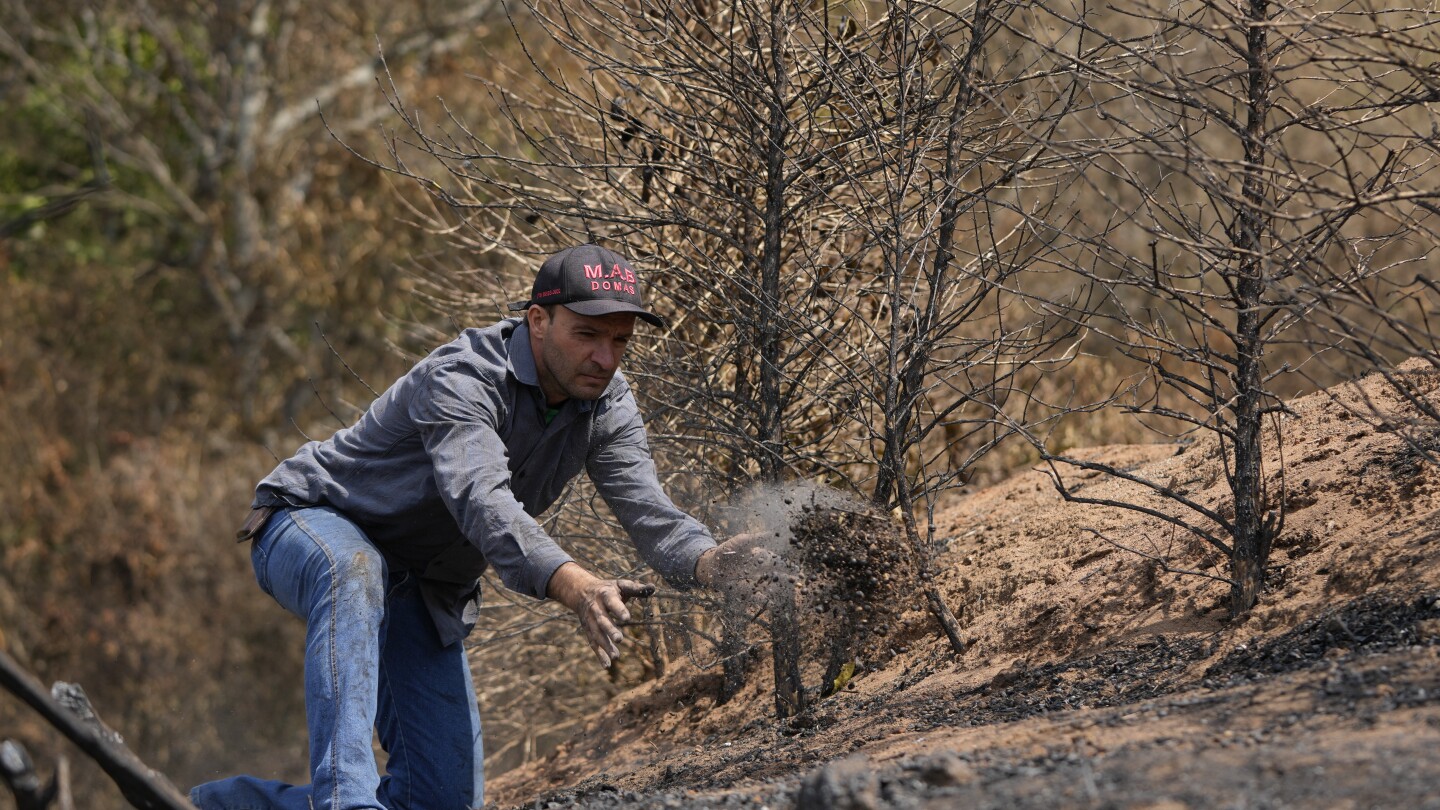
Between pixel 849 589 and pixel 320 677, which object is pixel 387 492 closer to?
pixel 320 677

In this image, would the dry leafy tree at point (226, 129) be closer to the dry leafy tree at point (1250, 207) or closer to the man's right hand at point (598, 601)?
the dry leafy tree at point (1250, 207)

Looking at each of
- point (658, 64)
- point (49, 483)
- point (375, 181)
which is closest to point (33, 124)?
point (375, 181)

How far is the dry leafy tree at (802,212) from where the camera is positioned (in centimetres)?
507

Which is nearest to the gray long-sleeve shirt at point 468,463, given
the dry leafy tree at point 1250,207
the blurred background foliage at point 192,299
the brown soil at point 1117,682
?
the brown soil at point 1117,682

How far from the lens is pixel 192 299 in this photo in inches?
783

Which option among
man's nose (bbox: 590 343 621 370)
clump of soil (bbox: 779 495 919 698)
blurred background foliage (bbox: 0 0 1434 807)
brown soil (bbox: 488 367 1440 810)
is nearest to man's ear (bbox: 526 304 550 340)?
man's nose (bbox: 590 343 621 370)

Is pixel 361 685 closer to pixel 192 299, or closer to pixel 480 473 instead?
pixel 480 473

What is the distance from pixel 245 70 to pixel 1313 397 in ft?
52.8

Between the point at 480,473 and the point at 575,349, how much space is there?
504 millimetres

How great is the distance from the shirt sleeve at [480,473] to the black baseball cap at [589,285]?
311 millimetres

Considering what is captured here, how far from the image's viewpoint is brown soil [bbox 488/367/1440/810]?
3.10 metres

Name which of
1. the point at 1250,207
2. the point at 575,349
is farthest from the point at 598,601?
the point at 1250,207

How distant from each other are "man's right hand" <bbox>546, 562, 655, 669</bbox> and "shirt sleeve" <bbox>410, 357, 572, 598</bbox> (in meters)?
0.06

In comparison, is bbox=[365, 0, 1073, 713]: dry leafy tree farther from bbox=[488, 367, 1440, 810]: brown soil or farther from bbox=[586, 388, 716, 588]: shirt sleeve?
bbox=[586, 388, 716, 588]: shirt sleeve
